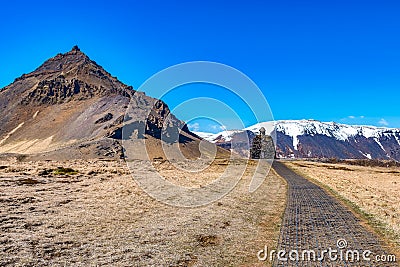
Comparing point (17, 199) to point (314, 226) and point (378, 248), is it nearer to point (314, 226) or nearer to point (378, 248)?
point (314, 226)

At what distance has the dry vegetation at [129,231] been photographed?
1382 centimetres

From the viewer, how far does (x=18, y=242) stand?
15508mm

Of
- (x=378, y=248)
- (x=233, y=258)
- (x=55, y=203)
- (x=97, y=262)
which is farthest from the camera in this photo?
(x=55, y=203)

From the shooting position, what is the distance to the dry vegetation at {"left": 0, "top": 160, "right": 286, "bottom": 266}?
13820 millimetres

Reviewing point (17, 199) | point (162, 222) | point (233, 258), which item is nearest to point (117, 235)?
point (162, 222)

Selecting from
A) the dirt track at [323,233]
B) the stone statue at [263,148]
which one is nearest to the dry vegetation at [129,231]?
the dirt track at [323,233]

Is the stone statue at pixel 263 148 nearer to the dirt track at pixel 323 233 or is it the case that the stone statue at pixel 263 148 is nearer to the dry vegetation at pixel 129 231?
the dry vegetation at pixel 129 231

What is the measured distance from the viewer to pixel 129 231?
1816 centimetres

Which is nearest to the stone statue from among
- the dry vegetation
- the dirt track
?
the dry vegetation

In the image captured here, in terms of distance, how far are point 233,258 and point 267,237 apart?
3.73 metres

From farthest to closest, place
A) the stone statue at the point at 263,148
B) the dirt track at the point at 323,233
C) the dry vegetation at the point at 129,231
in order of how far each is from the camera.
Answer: the stone statue at the point at 263,148
the dry vegetation at the point at 129,231
the dirt track at the point at 323,233

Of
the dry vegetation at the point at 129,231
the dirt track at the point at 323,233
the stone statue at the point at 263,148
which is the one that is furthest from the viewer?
the stone statue at the point at 263,148

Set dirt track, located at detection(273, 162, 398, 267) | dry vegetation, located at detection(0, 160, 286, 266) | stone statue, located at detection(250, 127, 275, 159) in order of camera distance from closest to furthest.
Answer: dirt track, located at detection(273, 162, 398, 267)
dry vegetation, located at detection(0, 160, 286, 266)
stone statue, located at detection(250, 127, 275, 159)

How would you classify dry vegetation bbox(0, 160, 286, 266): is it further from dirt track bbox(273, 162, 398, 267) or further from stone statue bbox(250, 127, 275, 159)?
stone statue bbox(250, 127, 275, 159)
